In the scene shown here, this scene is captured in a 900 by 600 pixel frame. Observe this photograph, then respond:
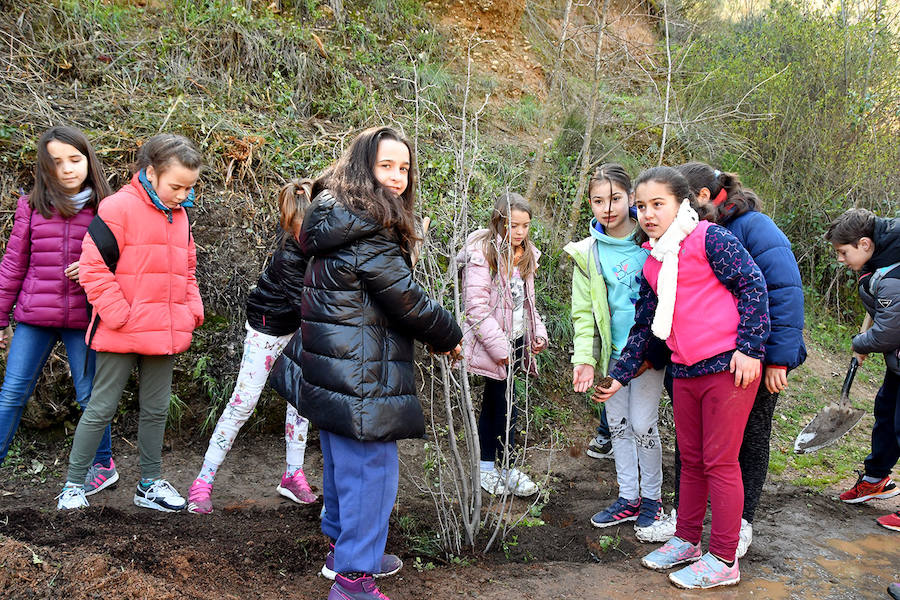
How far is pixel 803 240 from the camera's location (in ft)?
28.0

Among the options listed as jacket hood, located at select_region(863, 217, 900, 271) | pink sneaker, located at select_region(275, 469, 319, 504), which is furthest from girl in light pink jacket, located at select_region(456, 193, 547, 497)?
jacket hood, located at select_region(863, 217, 900, 271)

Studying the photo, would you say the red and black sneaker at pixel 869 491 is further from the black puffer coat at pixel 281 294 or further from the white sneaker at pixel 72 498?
the white sneaker at pixel 72 498

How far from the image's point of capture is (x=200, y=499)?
11.3ft

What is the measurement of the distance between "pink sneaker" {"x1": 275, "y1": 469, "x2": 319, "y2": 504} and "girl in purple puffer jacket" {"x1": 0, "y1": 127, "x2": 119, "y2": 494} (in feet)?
4.65

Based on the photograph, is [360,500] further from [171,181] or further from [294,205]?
[171,181]

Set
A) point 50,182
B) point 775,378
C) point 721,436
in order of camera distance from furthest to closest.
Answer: point 50,182 < point 775,378 < point 721,436

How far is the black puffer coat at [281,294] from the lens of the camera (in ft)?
11.0

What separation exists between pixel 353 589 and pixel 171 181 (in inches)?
87.2

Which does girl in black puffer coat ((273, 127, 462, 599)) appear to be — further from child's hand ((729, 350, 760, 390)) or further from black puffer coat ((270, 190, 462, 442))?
child's hand ((729, 350, 760, 390))

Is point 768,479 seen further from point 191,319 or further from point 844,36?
point 844,36

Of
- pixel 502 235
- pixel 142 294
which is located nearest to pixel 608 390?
pixel 502 235

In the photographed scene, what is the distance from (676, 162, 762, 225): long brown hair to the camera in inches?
127

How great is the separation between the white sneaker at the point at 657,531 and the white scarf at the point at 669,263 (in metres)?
1.16

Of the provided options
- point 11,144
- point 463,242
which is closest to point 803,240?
point 463,242
